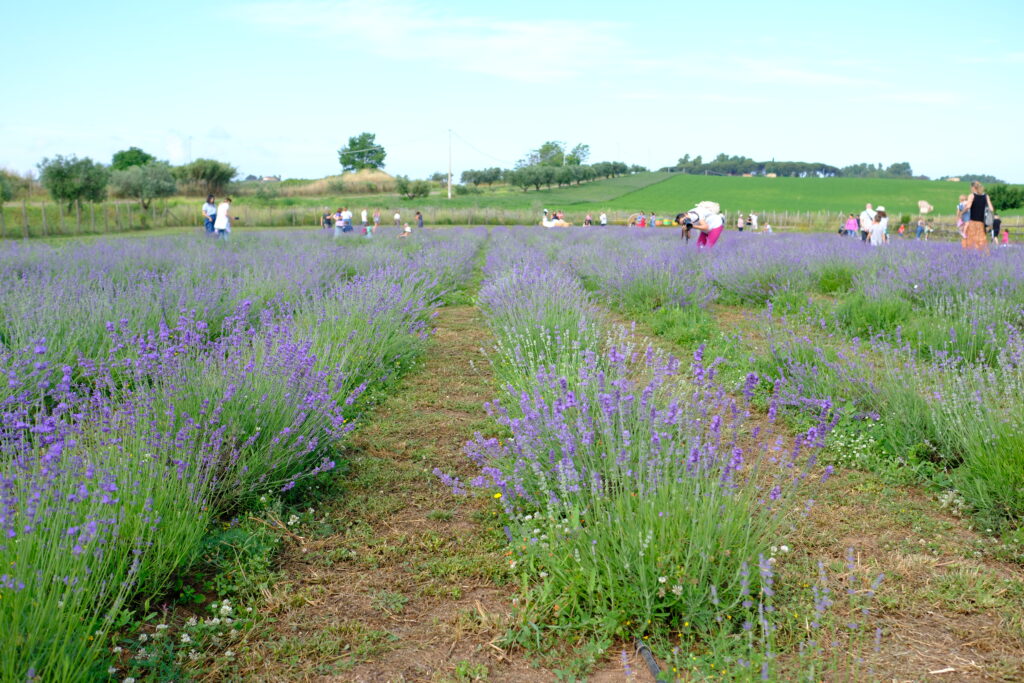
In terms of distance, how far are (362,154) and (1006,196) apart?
225ft

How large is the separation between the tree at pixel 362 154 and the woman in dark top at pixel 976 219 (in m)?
87.0

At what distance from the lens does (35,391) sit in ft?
13.5

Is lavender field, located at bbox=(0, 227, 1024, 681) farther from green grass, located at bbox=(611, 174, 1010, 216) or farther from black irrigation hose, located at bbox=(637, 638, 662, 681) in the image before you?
green grass, located at bbox=(611, 174, 1010, 216)

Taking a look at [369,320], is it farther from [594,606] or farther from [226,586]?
[594,606]

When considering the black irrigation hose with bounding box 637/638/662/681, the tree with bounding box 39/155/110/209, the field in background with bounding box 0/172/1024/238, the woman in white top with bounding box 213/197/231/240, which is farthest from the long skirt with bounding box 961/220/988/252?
the tree with bounding box 39/155/110/209

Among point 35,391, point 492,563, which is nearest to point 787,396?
point 492,563

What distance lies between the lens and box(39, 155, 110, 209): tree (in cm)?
3269

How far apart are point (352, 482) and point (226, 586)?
1082 millimetres

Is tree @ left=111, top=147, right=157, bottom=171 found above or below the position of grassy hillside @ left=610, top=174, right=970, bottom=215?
above

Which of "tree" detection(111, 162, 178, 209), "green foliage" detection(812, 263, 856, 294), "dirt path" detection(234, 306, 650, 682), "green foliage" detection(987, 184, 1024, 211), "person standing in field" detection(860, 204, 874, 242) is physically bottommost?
"dirt path" detection(234, 306, 650, 682)

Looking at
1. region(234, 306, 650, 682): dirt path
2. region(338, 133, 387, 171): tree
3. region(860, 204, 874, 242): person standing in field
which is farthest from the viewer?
region(338, 133, 387, 171): tree

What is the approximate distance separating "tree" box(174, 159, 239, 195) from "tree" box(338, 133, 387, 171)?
36.1 meters

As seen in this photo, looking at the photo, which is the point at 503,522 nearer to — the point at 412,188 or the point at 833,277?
the point at 833,277

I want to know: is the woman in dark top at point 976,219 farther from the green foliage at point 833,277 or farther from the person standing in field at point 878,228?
the person standing in field at point 878,228
